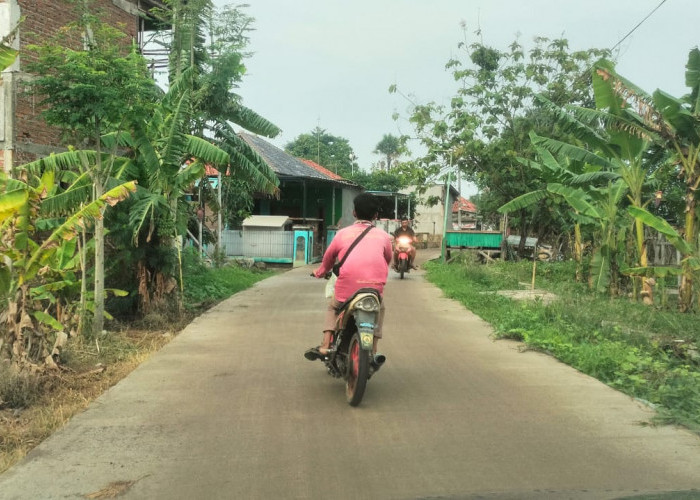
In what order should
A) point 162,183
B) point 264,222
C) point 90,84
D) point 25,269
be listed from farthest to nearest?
point 264,222 → point 162,183 → point 90,84 → point 25,269

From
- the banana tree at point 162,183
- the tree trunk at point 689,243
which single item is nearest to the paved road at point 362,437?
the banana tree at point 162,183

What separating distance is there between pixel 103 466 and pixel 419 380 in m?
3.27

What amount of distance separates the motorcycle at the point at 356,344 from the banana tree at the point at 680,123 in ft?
24.2

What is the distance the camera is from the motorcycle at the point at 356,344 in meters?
5.49

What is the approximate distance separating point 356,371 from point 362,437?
0.85 metres

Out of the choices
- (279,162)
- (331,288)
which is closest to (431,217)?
(279,162)

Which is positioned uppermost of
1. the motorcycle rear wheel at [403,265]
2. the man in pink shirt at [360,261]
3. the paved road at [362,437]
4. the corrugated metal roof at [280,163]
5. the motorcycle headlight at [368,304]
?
the corrugated metal roof at [280,163]

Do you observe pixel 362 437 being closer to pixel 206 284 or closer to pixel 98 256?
pixel 98 256

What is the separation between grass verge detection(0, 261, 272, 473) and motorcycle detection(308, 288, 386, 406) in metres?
2.23

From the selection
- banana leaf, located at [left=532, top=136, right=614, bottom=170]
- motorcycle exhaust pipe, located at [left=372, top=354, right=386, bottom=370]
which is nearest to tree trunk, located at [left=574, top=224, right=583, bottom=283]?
banana leaf, located at [left=532, top=136, right=614, bottom=170]

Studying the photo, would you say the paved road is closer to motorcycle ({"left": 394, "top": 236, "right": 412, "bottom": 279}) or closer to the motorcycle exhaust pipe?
the motorcycle exhaust pipe

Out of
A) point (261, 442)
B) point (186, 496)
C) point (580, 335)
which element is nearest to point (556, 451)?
point (261, 442)

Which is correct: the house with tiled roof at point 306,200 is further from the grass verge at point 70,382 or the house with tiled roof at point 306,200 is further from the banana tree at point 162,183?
the grass verge at point 70,382

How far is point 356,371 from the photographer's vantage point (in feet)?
18.6
